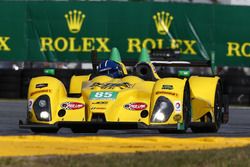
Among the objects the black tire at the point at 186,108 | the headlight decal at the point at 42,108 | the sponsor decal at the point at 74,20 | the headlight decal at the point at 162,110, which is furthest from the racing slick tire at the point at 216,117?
Answer: the sponsor decal at the point at 74,20

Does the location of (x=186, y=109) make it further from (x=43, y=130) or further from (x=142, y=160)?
(x=142, y=160)

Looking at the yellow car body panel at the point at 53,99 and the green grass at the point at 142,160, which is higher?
the yellow car body panel at the point at 53,99

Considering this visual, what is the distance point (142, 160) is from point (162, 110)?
3281 millimetres

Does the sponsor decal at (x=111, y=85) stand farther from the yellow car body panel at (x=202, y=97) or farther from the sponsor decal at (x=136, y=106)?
the yellow car body panel at (x=202, y=97)

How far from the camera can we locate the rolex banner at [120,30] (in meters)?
24.8

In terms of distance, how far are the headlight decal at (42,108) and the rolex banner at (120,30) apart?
1389 cm

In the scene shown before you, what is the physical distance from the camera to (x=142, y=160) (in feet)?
25.2

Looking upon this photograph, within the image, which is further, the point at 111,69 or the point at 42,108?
the point at 111,69

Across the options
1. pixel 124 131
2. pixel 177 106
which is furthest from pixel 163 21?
pixel 177 106

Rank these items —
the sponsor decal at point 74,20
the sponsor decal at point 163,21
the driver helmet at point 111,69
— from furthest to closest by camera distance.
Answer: the sponsor decal at point 74,20
the sponsor decal at point 163,21
the driver helmet at point 111,69

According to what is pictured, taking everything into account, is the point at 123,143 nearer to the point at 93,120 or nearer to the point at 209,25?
the point at 93,120

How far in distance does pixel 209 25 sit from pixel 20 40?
599cm

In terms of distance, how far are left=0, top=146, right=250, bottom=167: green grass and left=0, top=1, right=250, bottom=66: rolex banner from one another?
16.7 m

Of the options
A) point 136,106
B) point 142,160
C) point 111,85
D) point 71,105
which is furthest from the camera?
point 111,85
